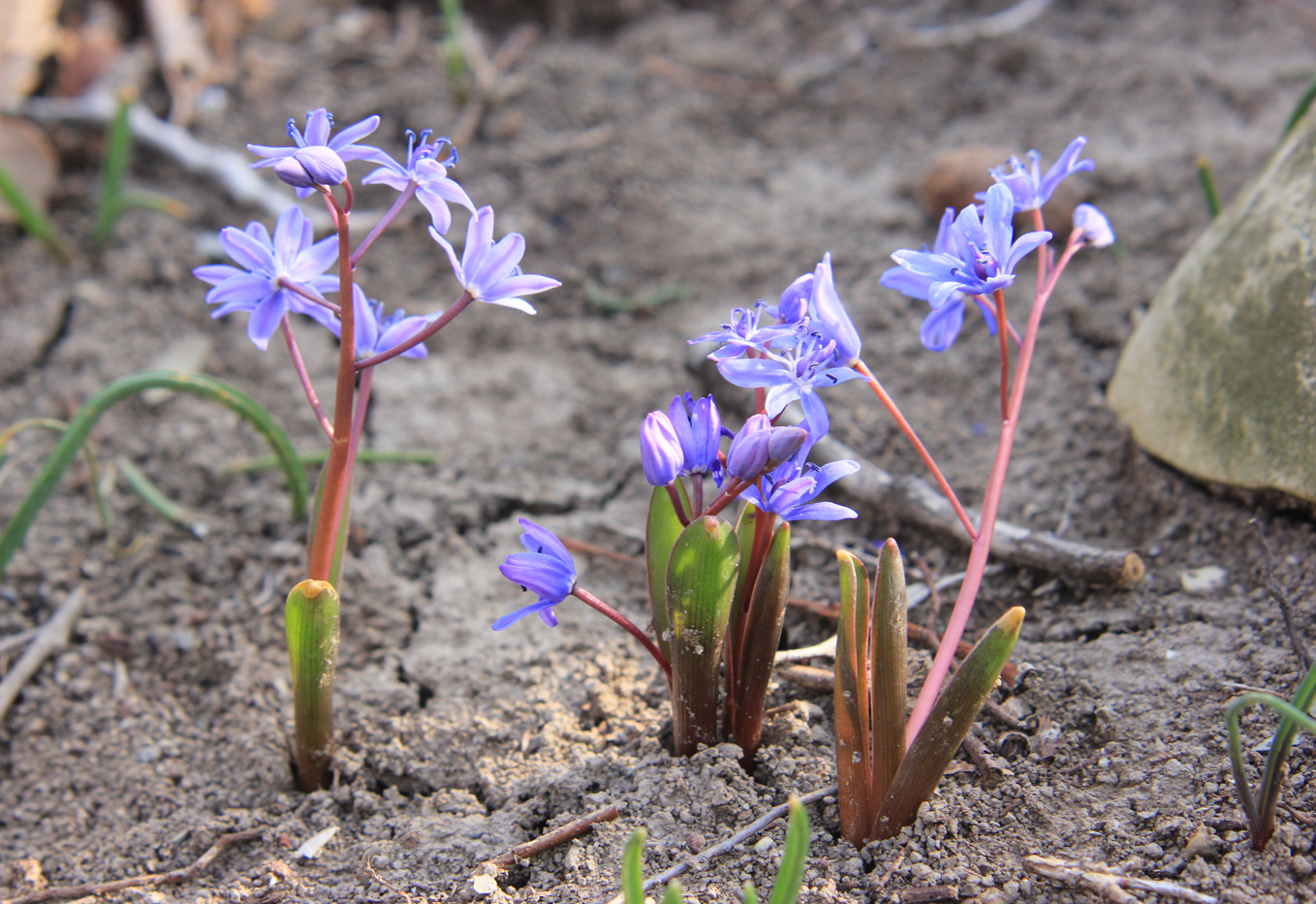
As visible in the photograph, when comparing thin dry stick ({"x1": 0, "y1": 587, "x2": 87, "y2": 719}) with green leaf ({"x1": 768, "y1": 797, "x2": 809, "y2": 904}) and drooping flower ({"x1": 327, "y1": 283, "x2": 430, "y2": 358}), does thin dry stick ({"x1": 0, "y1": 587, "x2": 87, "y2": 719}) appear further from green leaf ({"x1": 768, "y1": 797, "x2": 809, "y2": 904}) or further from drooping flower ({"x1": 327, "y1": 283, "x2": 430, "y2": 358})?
green leaf ({"x1": 768, "y1": 797, "x2": 809, "y2": 904})

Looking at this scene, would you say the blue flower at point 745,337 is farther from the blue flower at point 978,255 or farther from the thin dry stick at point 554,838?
the thin dry stick at point 554,838

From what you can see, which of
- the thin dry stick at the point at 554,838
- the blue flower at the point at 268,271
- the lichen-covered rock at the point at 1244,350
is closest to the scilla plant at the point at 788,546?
the thin dry stick at the point at 554,838

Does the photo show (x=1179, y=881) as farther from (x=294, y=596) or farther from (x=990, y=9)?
(x=990, y=9)

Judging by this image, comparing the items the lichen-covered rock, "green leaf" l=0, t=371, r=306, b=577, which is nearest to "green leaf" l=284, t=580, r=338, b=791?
"green leaf" l=0, t=371, r=306, b=577

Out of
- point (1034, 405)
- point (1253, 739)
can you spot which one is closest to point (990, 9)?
point (1034, 405)

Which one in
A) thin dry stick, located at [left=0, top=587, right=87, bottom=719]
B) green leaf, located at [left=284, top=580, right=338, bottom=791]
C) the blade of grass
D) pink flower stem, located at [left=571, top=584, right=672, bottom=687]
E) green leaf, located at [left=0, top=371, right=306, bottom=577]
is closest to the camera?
pink flower stem, located at [left=571, top=584, right=672, bottom=687]

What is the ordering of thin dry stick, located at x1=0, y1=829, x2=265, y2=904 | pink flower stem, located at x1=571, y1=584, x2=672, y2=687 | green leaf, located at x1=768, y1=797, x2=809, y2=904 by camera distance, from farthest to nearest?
thin dry stick, located at x1=0, y1=829, x2=265, y2=904, pink flower stem, located at x1=571, y1=584, x2=672, y2=687, green leaf, located at x1=768, y1=797, x2=809, y2=904

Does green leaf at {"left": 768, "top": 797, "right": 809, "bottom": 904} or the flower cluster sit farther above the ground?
the flower cluster
